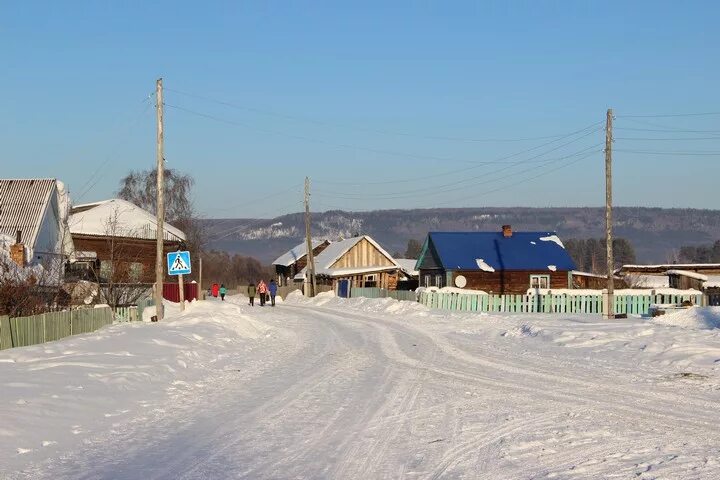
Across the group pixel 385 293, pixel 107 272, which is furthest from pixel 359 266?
pixel 107 272

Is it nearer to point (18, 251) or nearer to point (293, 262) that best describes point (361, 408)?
point (18, 251)

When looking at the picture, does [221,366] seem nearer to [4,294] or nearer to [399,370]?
[399,370]

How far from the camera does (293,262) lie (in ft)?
316

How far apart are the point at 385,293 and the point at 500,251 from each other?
31.3 feet

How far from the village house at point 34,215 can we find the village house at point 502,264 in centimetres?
2775

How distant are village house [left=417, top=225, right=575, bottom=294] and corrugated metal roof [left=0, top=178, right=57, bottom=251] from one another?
1158 inches

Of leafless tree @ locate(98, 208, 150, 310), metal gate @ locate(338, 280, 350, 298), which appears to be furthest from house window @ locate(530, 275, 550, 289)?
leafless tree @ locate(98, 208, 150, 310)

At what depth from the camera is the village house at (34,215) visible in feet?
131

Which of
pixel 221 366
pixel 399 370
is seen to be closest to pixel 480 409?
pixel 399 370

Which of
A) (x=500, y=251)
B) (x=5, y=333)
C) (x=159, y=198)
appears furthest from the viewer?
(x=500, y=251)

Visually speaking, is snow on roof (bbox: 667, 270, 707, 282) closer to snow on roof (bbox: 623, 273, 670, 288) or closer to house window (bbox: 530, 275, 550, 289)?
house window (bbox: 530, 275, 550, 289)

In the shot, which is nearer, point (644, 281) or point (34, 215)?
point (34, 215)

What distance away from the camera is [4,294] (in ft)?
74.6

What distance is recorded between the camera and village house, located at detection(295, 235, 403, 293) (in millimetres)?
80625
